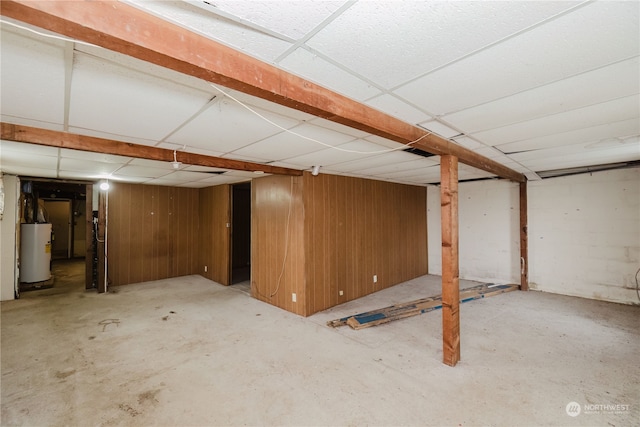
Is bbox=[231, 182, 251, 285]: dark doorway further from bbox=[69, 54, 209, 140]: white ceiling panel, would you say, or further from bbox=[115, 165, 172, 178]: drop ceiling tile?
bbox=[69, 54, 209, 140]: white ceiling panel

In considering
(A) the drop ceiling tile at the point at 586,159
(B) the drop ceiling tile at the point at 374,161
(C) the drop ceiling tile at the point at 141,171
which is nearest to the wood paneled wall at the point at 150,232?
(C) the drop ceiling tile at the point at 141,171

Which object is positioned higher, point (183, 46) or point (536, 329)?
point (183, 46)

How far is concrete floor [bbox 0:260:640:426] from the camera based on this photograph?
6.72 ft

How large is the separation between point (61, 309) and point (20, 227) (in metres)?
2.09

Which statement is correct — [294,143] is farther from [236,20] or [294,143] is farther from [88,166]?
[88,166]

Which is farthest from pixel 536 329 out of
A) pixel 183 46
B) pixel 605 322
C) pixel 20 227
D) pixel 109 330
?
pixel 20 227

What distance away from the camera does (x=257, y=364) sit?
273cm

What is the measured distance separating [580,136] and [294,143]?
9.09 ft

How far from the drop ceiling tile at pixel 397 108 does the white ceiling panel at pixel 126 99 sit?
1.09 meters

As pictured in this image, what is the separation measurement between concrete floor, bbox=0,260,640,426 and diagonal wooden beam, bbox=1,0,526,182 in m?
2.17

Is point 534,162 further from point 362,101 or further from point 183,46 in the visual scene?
point 183,46

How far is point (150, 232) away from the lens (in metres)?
6.39

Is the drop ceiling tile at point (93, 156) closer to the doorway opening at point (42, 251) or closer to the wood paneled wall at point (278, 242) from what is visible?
the wood paneled wall at point (278, 242)

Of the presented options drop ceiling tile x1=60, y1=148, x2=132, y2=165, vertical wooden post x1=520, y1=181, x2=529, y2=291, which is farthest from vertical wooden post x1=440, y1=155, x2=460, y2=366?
drop ceiling tile x1=60, y1=148, x2=132, y2=165
